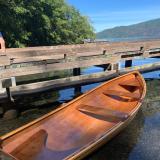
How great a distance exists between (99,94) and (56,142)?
10.9 feet

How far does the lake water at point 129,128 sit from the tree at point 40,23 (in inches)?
784

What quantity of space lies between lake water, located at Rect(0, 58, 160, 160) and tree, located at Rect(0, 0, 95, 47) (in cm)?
1991

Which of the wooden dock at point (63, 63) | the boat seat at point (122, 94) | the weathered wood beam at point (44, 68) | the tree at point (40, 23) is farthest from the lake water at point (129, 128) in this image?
the tree at point (40, 23)

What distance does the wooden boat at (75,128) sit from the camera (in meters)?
6.02

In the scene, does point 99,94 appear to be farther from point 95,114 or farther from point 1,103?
point 1,103

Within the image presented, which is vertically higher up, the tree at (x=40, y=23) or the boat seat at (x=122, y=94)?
the tree at (x=40, y=23)

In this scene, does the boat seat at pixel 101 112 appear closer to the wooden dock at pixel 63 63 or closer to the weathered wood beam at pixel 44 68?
the wooden dock at pixel 63 63

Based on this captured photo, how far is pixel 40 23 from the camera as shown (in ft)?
123

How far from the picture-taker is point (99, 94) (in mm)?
9742

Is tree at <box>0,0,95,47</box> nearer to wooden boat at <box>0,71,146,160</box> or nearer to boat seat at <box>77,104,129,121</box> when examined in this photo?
wooden boat at <box>0,71,146,160</box>

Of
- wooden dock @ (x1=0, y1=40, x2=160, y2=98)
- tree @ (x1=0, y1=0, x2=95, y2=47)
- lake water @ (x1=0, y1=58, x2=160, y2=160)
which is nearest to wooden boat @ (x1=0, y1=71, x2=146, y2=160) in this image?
lake water @ (x1=0, y1=58, x2=160, y2=160)

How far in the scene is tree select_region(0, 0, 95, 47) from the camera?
31625 mm

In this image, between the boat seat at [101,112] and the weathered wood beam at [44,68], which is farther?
the weathered wood beam at [44,68]

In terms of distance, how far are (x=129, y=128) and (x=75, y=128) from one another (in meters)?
2.02
